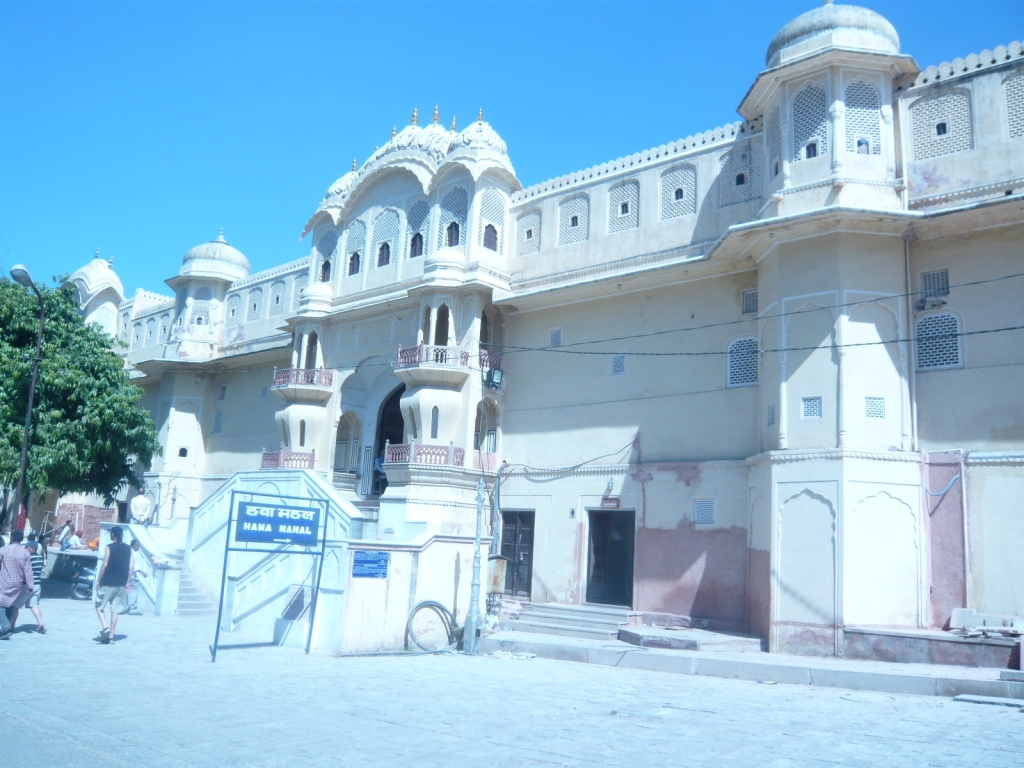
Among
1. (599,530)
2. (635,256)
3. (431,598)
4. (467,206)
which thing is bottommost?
(431,598)

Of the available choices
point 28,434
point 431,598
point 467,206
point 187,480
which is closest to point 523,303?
point 467,206

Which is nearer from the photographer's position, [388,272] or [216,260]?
[388,272]

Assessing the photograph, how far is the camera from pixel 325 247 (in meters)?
25.7

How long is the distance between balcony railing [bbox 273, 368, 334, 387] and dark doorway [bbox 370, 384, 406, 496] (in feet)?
5.54

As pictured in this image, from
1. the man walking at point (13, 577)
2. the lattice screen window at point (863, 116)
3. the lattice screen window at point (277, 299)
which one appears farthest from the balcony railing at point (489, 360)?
the man walking at point (13, 577)

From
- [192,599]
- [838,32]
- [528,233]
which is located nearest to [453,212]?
[528,233]

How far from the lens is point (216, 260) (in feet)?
102

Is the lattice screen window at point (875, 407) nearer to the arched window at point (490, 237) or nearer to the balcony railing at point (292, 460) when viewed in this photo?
the arched window at point (490, 237)

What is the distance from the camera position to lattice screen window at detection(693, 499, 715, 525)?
54.2ft

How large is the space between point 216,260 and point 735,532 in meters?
22.2

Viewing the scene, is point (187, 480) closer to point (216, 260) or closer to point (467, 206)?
point (216, 260)

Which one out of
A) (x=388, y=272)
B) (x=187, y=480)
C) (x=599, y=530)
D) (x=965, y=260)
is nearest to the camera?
(x=965, y=260)

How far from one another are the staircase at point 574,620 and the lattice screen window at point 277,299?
14795mm

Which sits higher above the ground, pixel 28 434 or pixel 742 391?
pixel 742 391
